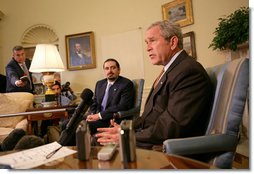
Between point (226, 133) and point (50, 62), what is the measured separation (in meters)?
A: 0.88

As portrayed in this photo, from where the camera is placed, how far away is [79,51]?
112 centimetres

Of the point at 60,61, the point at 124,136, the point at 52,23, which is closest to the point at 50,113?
the point at 60,61

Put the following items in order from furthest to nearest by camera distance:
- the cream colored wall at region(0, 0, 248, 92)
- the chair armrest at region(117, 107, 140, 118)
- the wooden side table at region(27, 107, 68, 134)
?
the chair armrest at region(117, 107, 140, 118) < the wooden side table at region(27, 107, 68, 134) < the cream colored wall at region(0, 0, 248, 92)

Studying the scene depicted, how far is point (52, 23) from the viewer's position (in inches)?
43.9

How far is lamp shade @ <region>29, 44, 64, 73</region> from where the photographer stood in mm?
1108

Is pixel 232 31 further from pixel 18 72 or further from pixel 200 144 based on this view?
pixel 18 72

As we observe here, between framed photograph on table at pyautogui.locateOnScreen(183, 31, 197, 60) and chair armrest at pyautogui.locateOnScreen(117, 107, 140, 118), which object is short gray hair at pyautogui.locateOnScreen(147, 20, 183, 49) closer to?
framed photograph on table at pyautogui.locateOnScreen(183, 31, 197, 60)

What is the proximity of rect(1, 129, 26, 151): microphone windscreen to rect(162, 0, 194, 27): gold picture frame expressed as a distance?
2.60 ft

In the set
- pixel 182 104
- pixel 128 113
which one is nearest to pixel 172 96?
pixel 182 104

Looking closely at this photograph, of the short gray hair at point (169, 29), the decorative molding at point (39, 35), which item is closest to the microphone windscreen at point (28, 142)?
the decorative molding at point (39, 35)

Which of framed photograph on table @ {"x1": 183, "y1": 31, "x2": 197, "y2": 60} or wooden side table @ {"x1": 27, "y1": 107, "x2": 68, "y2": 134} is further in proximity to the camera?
wooden side table @ {"x1": 27, "y1": 107, "x2": 68, "y2": 134}

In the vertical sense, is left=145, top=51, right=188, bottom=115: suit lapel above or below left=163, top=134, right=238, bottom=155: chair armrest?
above

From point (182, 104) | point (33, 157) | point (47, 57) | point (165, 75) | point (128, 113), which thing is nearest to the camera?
point (33, 157)

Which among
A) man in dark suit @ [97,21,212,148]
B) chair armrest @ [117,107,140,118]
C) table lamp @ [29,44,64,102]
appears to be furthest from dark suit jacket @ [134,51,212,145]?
chair armrest @ [117,107,140,118]
